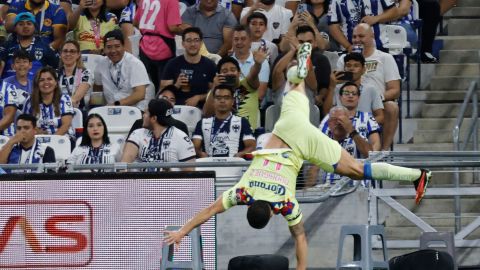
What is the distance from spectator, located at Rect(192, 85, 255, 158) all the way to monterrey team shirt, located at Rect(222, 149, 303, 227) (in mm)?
3011

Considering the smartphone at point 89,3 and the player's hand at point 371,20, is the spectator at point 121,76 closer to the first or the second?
the smartphone at point 89,3

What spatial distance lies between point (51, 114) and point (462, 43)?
579cm

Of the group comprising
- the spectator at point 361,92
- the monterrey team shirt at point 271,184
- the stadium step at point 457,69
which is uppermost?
the stadium step at point 457,69

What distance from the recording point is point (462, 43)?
20.5 metres

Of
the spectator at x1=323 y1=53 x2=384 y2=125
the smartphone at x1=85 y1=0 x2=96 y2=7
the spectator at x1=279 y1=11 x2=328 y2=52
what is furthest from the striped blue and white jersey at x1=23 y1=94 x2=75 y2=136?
the spectator at x1=323 y1=53 x2=384 y2=125

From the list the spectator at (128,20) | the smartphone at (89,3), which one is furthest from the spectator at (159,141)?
the smartphone at (89,3)

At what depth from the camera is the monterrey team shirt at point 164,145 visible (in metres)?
16.8

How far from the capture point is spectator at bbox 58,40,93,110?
18938 mm

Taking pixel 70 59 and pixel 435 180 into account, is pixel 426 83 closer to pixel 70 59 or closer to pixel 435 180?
pixel 435 180

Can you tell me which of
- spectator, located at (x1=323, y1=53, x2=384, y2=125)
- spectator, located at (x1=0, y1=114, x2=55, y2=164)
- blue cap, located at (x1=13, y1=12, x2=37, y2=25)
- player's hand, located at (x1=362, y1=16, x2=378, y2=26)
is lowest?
spectator, located at (x1=0, y1=114, x2=55, y2=164)

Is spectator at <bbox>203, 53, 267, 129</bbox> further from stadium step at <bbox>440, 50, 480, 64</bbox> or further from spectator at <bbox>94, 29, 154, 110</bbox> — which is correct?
stadium step at <bbox>440, 50, 480, 64</bbox>

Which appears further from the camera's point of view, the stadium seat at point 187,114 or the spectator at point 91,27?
the spectator at point 91,27

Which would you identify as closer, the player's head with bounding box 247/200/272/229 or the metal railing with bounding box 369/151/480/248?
the player's head with bounding box 247/200/272/229

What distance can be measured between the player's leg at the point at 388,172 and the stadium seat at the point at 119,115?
4458 mm
